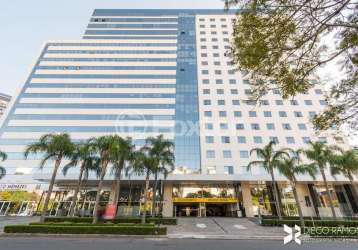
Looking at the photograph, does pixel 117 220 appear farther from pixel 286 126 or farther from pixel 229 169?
pixel 286 126

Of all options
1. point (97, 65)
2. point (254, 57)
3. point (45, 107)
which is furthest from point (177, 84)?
point (254, 57)

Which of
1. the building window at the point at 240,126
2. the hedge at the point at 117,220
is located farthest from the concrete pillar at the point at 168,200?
the building window at the point at 240,126

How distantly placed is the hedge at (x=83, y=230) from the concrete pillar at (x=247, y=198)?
63.5 feet

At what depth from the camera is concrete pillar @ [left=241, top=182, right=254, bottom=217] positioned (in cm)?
2869

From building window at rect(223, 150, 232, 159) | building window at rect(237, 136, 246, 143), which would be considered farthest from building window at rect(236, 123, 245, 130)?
building window at rect(223, 150, 232, 159)

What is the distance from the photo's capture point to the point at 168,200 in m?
29.7

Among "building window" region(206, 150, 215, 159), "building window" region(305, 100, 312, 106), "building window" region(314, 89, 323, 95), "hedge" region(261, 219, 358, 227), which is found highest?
"building window" region(314, 89, 323, 95)

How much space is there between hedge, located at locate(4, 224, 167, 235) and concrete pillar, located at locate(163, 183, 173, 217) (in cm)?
1536

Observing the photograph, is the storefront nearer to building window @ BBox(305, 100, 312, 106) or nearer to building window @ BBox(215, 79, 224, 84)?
building window @ BBox(215, 79, 224, 84)

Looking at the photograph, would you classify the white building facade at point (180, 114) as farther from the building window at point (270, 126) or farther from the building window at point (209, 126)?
the building window at point (270, 126)

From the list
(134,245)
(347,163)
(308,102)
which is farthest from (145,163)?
(308,102)

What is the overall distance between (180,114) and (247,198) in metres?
20.8

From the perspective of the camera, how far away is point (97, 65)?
47750 millimetres

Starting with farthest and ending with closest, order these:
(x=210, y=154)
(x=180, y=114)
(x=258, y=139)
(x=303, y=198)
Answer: (x=180, y=114) → (x=258, y=139) → (x=210, y=154) → (x=303, y=198)
